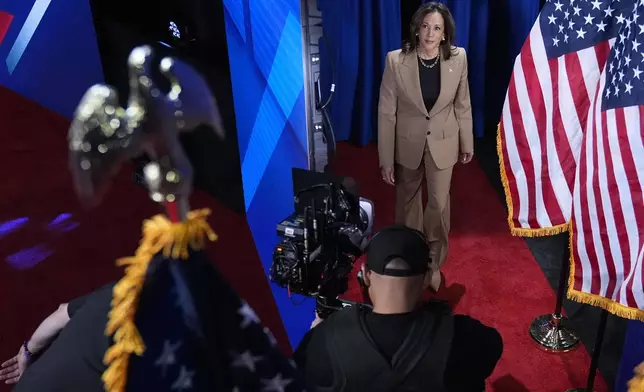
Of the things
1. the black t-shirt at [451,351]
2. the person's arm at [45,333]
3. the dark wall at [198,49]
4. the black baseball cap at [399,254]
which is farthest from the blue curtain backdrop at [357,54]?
the person's arm at [45,333]

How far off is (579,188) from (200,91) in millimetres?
1539

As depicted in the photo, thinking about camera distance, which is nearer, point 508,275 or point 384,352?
point 384,352

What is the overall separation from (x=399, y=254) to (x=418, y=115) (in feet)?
5.43

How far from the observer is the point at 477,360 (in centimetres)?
175

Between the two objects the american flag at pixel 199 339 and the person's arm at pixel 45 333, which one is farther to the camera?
the person's arm at pixel 45 333

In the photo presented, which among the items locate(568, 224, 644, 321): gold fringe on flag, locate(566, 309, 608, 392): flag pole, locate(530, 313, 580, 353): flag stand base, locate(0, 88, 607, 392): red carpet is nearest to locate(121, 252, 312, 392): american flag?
locate(568, 224, 644, 321): gold fringe on flag

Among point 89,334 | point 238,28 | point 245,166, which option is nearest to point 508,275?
point 245,166

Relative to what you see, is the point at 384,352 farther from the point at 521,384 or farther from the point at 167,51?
the point at 167,51

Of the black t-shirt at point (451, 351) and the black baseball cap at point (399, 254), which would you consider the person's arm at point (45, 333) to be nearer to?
the black t-shirt at point (451, 351)

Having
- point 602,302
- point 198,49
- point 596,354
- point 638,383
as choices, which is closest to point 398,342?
point 638,383

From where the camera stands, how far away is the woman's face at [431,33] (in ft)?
9.99

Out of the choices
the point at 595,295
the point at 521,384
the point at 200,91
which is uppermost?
the point at 200,91

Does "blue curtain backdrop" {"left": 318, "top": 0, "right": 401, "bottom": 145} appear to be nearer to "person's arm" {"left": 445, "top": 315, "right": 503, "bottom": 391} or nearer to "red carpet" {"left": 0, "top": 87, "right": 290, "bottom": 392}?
"red carpet" {"left": 0, "top": 87, "right": 290, "bottom": 392}

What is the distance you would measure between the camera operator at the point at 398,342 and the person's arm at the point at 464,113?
1668 millimetres
